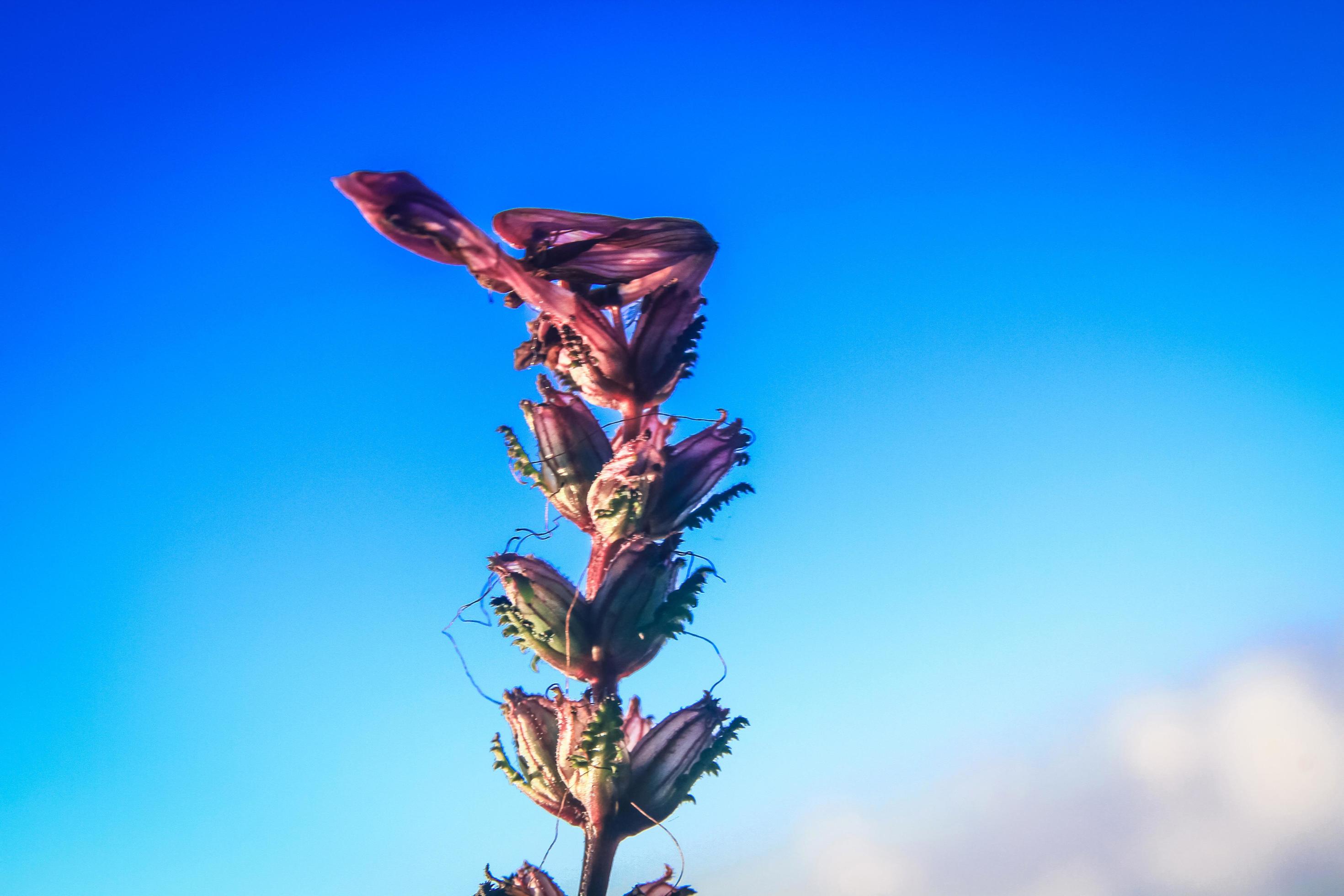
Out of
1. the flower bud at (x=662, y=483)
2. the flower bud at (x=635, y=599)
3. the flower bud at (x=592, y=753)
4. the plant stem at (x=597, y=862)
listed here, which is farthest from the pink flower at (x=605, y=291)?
the plant stem at (x=597, y=862)

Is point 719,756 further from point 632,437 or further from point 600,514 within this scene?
point 632,437

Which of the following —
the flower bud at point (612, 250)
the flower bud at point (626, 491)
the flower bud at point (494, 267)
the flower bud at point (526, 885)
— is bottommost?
the flower bud at point (526, 885)

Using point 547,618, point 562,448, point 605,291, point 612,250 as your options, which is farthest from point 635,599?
point 612,250

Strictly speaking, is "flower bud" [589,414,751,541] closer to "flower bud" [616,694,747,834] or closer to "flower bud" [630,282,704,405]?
"flower bud" [630,282,704,405]

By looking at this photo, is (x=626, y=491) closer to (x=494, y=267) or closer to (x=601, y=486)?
(x=601, y=486)

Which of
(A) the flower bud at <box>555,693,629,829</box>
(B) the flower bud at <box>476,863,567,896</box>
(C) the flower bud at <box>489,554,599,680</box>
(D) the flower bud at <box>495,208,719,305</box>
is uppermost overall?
(D) the flower bud at <box>495,208,719,305</box>

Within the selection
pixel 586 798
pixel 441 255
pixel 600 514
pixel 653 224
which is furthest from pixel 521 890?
pixel 653 224

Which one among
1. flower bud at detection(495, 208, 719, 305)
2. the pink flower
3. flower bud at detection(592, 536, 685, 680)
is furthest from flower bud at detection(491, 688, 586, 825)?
flower bud at detection(495, 208, 719, 305)

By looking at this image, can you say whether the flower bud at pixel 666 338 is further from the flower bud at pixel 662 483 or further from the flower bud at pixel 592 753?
the flower bud at pixel 592 753
